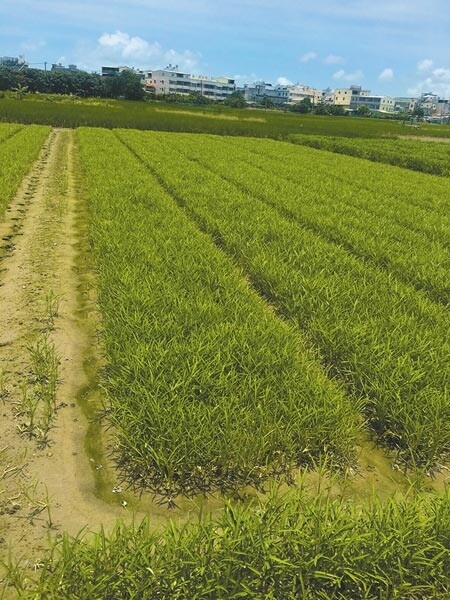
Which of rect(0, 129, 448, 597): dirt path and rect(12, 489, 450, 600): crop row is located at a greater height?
rect(12, 489, 450, 600): crop row

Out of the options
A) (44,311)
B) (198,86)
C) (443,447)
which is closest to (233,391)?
(443,447)

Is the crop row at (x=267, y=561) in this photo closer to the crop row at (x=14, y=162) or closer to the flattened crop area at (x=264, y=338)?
the flattened crop area at (x=264, y=338)

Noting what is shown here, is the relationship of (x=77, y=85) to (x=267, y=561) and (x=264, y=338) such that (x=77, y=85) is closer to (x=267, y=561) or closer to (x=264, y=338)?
(x=264, y=338)

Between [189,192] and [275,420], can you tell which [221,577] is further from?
[189,192]

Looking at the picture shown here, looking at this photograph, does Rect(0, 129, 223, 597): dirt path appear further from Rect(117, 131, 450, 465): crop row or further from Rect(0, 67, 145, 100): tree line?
Rect(0, 67, 145, 100): tree line

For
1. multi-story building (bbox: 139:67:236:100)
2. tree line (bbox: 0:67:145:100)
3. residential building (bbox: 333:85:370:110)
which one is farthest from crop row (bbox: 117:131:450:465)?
residential building (bbox: 333:85:370:110)

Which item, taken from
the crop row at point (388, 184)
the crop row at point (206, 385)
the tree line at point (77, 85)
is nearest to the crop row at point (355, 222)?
the crop row at point (388, 184)
